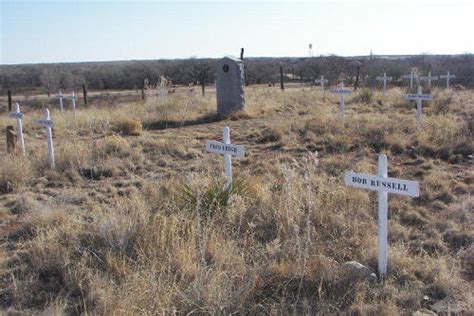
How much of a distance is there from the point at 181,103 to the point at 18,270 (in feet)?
41.4

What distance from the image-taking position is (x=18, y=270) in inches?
182

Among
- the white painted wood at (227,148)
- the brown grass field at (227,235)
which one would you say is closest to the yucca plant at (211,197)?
the brown grass field at (227,235)

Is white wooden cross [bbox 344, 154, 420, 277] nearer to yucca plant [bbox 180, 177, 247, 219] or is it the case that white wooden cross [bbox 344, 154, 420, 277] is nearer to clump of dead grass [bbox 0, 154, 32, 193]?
yucca plant [bbox 180, 177, 247, 219]

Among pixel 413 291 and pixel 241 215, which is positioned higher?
pixel 241 215

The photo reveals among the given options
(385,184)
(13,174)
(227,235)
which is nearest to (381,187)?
(385,184)

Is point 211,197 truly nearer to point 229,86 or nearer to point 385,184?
point 385,184

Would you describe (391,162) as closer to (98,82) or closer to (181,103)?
(181,103)

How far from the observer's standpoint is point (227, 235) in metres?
5.10

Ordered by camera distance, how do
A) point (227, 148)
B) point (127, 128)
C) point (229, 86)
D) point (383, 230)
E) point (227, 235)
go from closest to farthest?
1. point (383, 230)
2. point (227, 235)
3. point (227, 148)
4. point (127, 128)
5. point (229, 86)

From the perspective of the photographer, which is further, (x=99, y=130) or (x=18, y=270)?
(x=99, y=130)

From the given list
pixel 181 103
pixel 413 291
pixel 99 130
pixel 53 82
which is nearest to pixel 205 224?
pixel 413 291

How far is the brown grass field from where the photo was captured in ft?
13.1

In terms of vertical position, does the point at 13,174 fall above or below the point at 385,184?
below

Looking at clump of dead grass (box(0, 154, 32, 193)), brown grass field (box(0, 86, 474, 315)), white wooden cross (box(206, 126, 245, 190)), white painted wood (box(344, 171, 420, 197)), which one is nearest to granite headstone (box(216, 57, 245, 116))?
brown grass field (box(0, 86, 474, 315))
